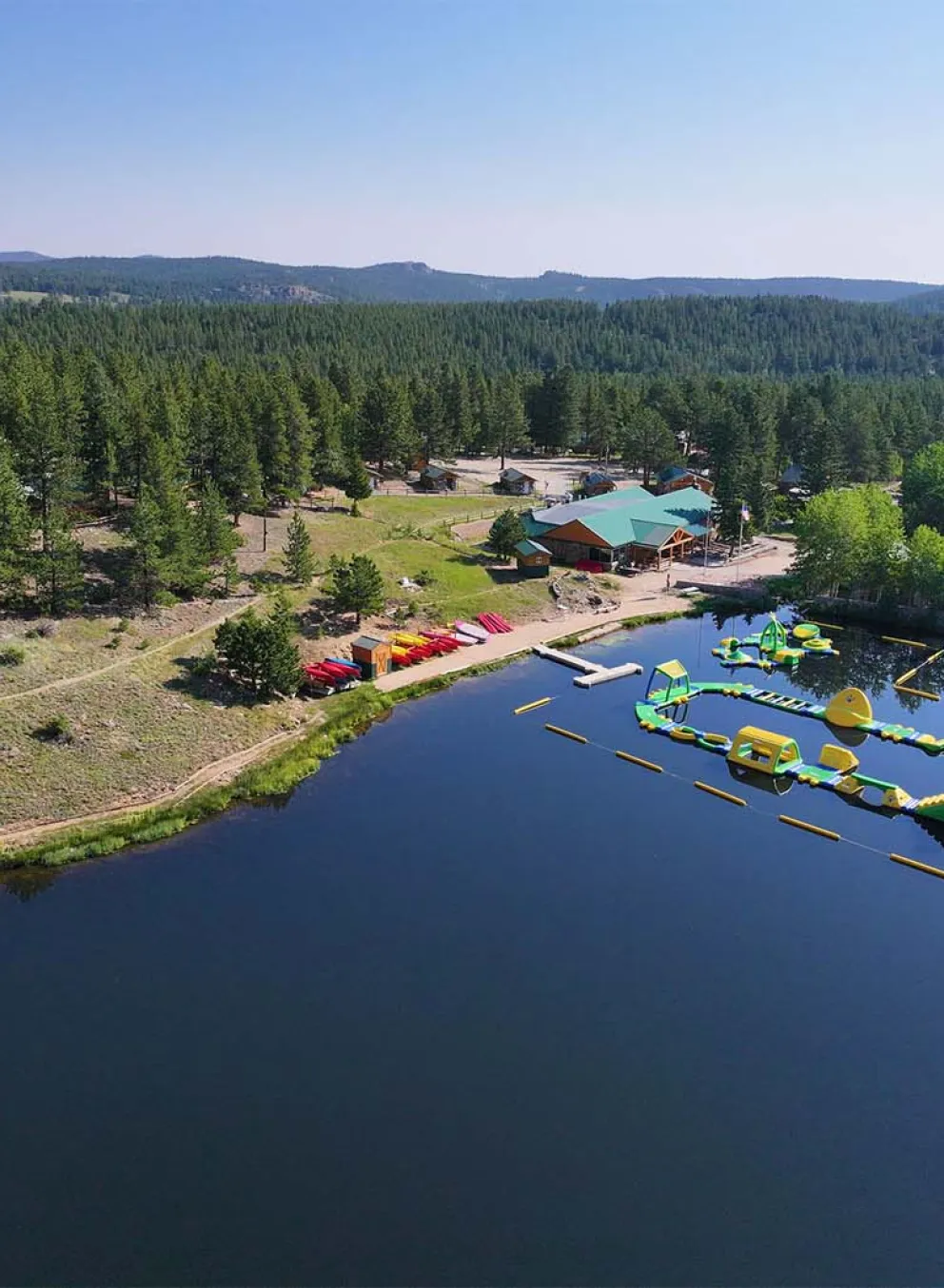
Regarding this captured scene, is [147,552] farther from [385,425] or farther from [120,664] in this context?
[385,425]

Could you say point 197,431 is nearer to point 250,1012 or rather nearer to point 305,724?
point 305,724

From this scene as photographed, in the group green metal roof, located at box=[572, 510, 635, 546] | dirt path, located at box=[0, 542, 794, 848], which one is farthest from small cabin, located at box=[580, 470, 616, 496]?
dirt path, located at box=[0, 542, 794, 848]

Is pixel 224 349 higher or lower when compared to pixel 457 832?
higher

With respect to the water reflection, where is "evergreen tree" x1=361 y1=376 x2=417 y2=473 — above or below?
above

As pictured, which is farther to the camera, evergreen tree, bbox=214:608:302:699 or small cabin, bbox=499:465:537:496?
small cabin, bbox=499:465:537:496

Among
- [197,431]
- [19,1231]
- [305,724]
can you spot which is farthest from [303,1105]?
[197,431]

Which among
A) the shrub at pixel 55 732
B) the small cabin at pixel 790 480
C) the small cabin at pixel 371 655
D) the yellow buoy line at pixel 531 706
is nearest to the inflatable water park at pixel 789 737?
the yellow buoy line at pixel 531 706

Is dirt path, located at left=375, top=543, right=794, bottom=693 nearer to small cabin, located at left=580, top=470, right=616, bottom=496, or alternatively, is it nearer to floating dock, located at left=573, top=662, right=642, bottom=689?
floating dock, located at left=573, top=662, right=642, bottom=689

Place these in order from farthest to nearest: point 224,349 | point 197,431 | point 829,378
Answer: point 224,349 → point 829,378 → point 197,431
